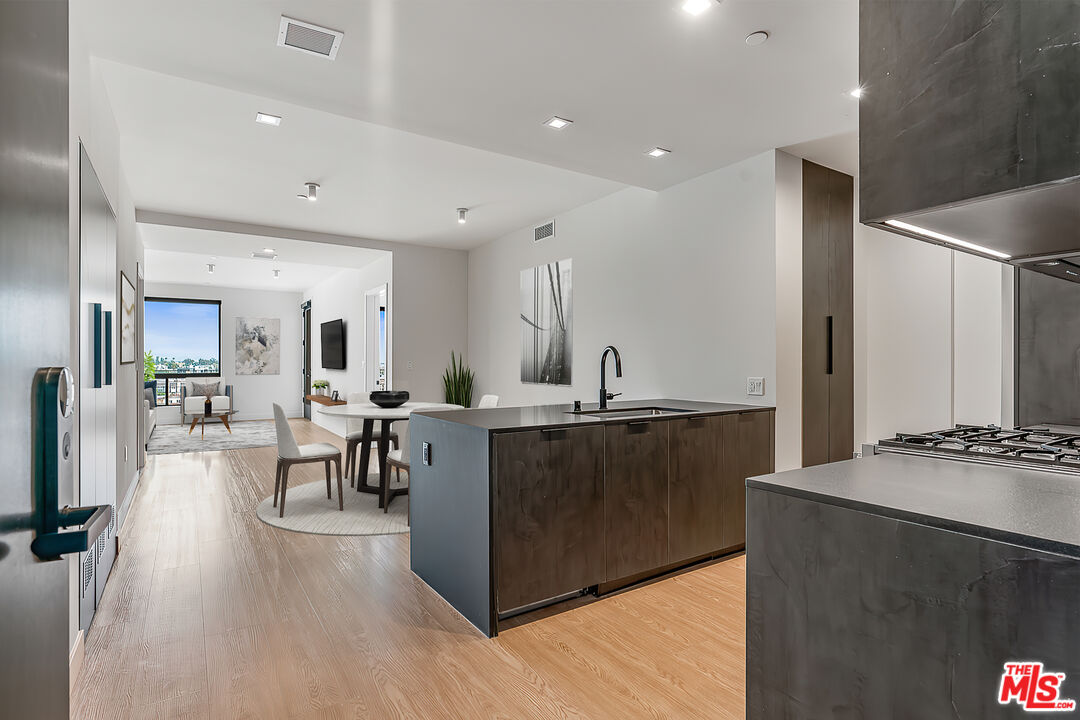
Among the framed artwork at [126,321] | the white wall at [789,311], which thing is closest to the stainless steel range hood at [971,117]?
the white wall at [789,311]

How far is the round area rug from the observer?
13.0 ft

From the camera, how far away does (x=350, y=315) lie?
29.4 ft

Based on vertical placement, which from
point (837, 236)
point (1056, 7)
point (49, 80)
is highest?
point (837, 236)

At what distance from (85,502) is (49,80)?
225 cm

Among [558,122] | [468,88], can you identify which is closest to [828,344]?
[558,122]

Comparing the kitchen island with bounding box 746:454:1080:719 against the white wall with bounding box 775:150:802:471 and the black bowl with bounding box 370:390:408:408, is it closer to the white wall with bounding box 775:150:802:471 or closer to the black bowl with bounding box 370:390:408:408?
the white wall with bounding box 775:150:802:471

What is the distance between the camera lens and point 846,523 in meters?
1.19

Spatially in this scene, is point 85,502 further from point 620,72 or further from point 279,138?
point 620,72

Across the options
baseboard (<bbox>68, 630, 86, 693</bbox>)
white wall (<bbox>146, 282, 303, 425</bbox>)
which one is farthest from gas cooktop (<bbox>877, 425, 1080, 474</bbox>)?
white wall (<bbox>146, 282, 303, 425</bbox>)

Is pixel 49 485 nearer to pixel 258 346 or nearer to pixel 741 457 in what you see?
pixel 741 457

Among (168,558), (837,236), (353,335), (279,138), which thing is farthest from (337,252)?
(837,236)

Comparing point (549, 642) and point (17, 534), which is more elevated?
point (17, 534)

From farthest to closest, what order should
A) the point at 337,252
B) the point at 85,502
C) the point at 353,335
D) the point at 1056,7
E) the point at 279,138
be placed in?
the point at 353,335
the point at 337,252
the point at 279,138
the point at 85,502
the point at 1056,7

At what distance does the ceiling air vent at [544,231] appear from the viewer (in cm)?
590
